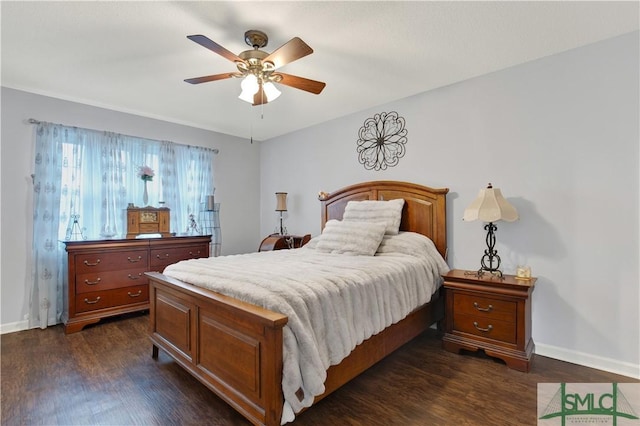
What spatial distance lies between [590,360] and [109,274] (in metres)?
4.47

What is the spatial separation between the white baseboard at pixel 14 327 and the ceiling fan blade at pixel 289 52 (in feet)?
11.8

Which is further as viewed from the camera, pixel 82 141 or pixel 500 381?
pixel 82 141

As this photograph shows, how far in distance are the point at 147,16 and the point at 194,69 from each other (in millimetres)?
756

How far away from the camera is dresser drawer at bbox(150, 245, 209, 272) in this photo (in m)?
3.73

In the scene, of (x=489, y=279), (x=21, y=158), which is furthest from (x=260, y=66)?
(x=21, y=158)

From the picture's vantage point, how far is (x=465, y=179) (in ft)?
10.00

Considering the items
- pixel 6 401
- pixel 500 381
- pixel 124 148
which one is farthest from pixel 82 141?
pixel 500 381

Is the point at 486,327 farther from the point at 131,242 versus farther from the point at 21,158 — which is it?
the point at 21,158

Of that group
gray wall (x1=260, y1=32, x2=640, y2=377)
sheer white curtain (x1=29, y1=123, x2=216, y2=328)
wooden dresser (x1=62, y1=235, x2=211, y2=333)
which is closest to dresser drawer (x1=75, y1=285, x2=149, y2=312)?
wooden dresser (x1=62, y1=235, x2=211, y2=333)

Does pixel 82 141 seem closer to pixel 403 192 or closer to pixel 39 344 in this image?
pixel 39 344

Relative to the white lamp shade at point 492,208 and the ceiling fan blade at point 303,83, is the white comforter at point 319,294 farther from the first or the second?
the ceiling fan blade at point 303,83

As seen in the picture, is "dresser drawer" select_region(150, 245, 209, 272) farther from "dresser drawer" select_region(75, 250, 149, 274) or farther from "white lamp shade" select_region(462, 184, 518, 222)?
"white lamp shade" select_region(462, 184, 518, 222)

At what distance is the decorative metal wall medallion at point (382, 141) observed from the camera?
11.6ft

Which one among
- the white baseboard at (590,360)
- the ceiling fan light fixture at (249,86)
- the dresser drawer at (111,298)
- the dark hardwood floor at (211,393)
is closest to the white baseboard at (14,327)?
the dark hardwood floor at (211,393)
